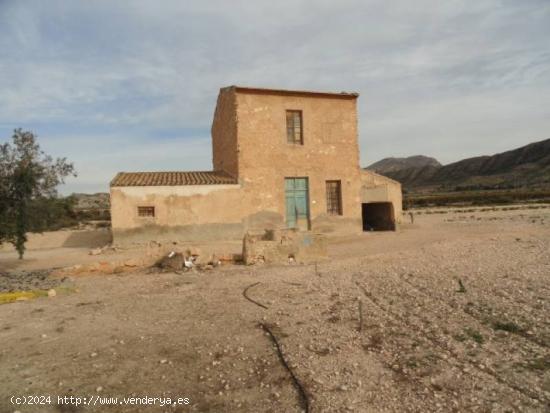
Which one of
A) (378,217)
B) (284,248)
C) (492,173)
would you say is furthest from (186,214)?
(492,173)

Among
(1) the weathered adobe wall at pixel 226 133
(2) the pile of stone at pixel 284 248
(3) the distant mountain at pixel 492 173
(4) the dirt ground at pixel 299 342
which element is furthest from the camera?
(3) the distant mountain at pixel 492 173

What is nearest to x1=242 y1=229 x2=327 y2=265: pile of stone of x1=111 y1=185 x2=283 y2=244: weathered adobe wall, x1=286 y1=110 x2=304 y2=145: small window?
x1=111 y1=185 x2=283 y2=244: weathered adobe wall

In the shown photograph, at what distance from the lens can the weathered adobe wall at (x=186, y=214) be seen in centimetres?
1623

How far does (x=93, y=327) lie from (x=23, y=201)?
7.26 meters

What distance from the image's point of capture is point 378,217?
71.9 feet

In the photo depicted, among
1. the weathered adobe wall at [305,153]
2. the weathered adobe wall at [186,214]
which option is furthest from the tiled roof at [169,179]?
the weathered adobe wall at [305,153]

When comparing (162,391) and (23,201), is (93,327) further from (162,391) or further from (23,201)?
(23,201)

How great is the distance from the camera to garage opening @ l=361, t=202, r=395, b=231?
21.0m

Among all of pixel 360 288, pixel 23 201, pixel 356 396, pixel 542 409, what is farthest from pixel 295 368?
pixel 23 201

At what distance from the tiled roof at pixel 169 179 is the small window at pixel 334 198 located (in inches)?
177

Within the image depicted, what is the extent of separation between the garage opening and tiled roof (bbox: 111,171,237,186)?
27.7 ft

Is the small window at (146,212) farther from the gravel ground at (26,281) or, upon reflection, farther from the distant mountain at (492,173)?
the distant mountain at (492,173)

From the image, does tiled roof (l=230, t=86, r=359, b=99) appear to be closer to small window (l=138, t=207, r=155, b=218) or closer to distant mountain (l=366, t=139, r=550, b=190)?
small window (l=138, t=207, r=155, b=218)

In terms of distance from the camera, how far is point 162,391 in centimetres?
415
